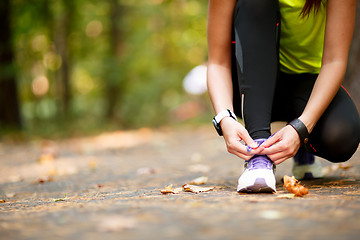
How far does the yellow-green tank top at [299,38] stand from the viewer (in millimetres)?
1745

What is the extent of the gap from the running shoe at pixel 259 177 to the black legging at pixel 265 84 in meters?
0.15

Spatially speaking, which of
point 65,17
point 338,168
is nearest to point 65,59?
point 65,17

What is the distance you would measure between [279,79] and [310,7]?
1.23ft

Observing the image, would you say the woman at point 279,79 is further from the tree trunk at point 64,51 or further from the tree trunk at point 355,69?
the tree trunk at point 64,51

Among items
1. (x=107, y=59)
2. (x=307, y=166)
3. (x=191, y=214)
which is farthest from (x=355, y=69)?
(x=107, y=59)

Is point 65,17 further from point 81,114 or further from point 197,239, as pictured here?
point 197,239

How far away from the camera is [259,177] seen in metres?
1.41

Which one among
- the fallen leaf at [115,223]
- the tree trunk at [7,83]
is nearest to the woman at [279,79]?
the fallen leaf at [115,223]

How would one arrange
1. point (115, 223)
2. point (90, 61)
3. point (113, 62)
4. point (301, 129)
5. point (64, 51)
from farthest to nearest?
1. point (90, 61)
2. point (64, 51)
3. point (113, 62)
4. point (301, 129)
5. point (115, 223)

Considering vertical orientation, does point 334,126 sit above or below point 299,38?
below

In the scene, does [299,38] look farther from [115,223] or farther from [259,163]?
[115,223]

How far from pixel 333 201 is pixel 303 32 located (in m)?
0.90

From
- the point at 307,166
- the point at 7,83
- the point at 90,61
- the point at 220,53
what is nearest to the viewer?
the point at 220,53

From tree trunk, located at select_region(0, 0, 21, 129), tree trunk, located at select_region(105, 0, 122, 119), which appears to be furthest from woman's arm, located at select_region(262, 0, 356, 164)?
tree trunk, located at select_region(105, 0, 122, 119)
